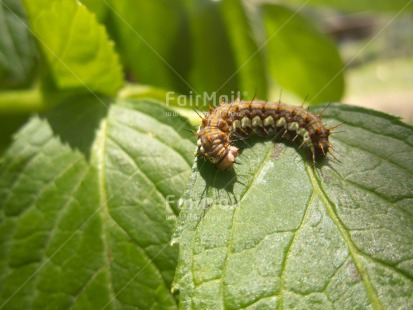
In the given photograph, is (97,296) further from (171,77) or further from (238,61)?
(238,61)

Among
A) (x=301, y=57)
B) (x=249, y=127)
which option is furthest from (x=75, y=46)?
(x=301, y=57)

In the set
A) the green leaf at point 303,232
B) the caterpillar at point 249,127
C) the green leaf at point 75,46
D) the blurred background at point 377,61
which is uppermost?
the blurred background at point 377,61

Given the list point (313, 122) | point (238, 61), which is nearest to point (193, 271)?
point (313, 122)

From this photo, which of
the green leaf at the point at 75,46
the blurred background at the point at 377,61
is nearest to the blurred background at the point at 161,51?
the green leaf at the point at 75,46

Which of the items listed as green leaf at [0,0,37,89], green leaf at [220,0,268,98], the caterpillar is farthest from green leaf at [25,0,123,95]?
green leaf at [220,0,268,98]

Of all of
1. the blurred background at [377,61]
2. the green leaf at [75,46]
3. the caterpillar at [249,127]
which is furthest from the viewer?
the blurred background at [377,61]

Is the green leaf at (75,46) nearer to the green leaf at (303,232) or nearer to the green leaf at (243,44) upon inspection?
the green leaf at (303,232)

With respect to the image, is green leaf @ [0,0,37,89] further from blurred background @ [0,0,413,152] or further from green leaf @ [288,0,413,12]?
green leaf @ [288,0,413,12]
